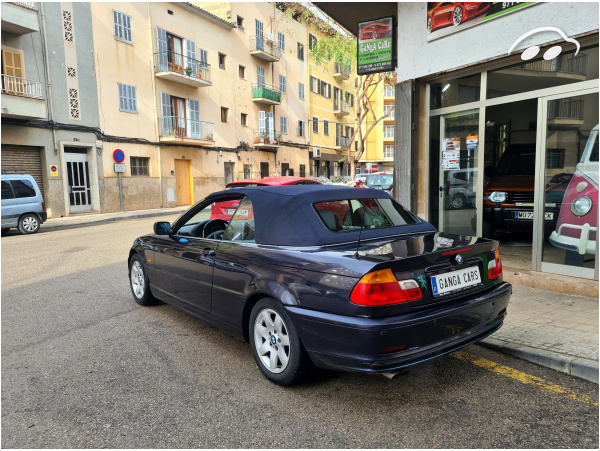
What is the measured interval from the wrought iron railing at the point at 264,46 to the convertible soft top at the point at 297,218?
29.9 metres

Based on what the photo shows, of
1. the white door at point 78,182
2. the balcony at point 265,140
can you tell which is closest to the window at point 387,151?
the balcony at point 265,140

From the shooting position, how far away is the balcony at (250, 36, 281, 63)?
101 feet

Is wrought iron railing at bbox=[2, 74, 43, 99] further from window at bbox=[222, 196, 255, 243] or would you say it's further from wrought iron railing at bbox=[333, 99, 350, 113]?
wrought iron railing at bbox=[333, 99, 350, 113]

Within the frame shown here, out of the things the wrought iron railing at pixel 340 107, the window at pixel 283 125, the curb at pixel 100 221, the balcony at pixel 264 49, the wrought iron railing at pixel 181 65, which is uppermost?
the balcony at pixel 264 49

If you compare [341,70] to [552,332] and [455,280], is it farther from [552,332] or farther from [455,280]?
[455,280]

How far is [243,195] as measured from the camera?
374 centimetres

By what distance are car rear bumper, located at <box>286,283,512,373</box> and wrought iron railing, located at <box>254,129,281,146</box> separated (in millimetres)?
29691

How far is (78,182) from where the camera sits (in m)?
19.4

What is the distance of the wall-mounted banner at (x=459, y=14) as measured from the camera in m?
5.92

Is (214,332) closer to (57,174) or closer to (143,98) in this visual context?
(57,174)

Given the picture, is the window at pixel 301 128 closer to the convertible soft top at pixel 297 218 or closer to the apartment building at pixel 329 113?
the apartment building at pixel 329 113

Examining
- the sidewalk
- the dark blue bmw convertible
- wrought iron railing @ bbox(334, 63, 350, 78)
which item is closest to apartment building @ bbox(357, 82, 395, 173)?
wrought iron railing @ bbox(334, 63, 350, 78)

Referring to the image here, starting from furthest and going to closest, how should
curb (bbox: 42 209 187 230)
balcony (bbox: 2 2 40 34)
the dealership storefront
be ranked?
1. balcony (bbox: 2 2 40 34)
2. curb (bbox: 42 209 187 230)
3. the dealership storefront

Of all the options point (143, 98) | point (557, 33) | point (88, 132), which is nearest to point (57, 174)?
point (88, 132)
